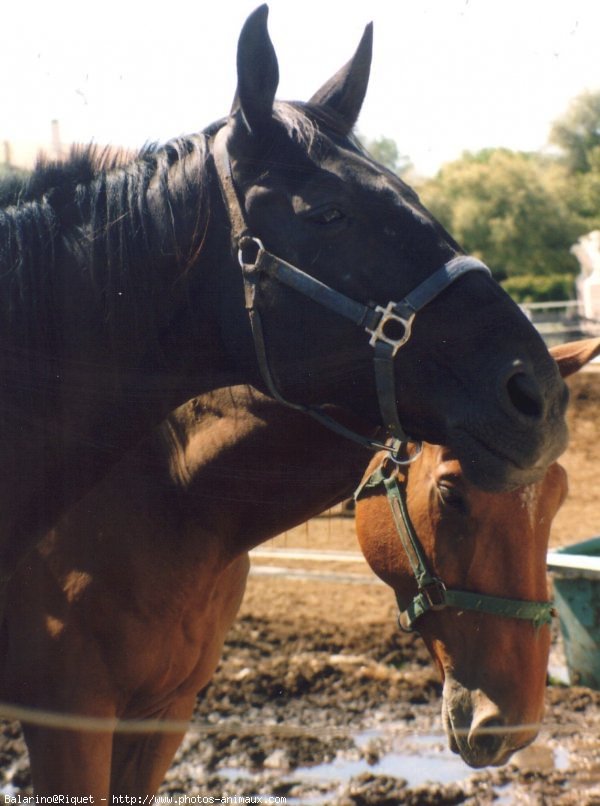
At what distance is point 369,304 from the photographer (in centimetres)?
192

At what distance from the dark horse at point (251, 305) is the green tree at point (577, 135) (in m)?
37.0

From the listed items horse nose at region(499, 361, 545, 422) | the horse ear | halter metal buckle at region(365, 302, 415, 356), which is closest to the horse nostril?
horse nose at region(499, 361, 545, 422)

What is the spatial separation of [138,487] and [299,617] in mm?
3507

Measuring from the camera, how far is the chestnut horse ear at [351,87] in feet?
7.13

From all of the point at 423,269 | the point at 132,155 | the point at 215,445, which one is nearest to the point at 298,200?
the point at 423,269

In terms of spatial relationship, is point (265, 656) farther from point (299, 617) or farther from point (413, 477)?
point (413, 477)

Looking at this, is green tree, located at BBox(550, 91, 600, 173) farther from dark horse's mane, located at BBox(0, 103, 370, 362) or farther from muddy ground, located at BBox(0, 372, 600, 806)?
dark horse's mane, located at BBox(0, 103, 370, 362)

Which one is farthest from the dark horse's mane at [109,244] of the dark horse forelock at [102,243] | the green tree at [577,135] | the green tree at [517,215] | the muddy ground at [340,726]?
the green tree at [577,135]

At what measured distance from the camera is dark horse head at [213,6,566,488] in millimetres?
1867

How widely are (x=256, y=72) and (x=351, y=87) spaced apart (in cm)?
30

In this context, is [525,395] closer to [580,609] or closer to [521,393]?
[521,393]

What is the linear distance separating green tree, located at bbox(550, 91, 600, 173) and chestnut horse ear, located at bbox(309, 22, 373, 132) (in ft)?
120

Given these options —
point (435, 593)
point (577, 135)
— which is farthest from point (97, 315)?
point (577, 135)

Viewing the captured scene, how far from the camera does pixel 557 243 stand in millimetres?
35344
